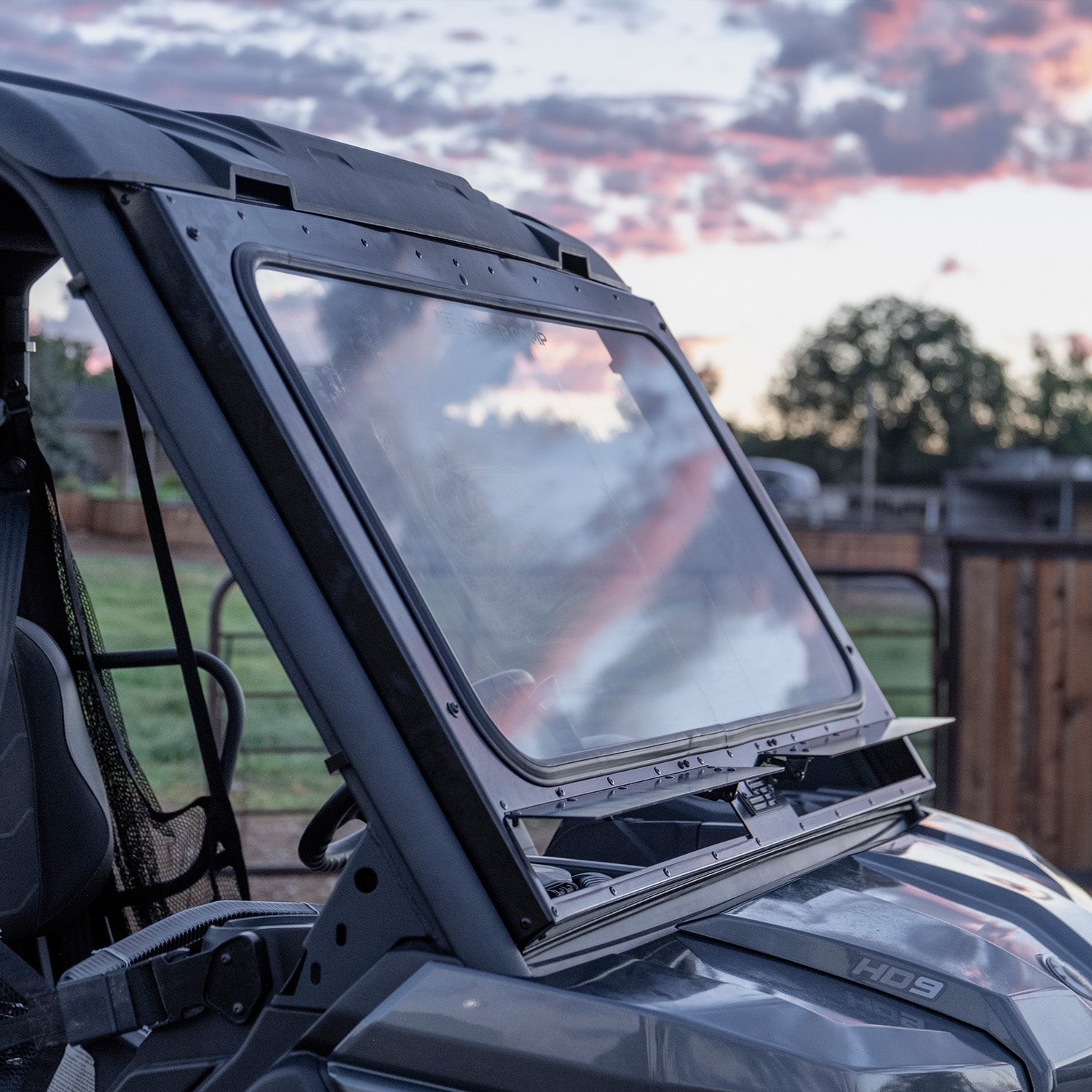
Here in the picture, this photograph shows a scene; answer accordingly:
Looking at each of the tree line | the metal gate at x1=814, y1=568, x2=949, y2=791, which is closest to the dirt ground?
the metal gate at x1=814, y1=568, x2=949, y2=791

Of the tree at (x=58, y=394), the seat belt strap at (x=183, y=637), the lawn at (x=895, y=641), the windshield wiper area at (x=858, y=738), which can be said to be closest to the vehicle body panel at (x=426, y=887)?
the windshield wiper area at (x=858, y=738)

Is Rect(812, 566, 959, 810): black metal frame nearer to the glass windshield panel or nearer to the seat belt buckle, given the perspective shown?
the glass windshield panel

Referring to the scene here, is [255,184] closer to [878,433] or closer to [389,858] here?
[389,858]

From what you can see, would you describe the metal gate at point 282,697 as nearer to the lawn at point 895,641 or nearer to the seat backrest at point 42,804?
the seat backrest at point 42,804

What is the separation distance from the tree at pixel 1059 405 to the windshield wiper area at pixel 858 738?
89.1 meters

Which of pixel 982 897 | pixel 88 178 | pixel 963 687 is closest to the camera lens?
pixel 88 178

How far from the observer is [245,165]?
1804 millimetres

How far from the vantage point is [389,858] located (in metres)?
1.48

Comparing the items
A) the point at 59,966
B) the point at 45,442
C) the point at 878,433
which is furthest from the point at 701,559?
the point at 878,433

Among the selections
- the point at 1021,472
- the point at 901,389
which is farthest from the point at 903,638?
the point at 901,389

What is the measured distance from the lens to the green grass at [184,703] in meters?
3.41

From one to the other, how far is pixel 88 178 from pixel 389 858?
90 centimetres

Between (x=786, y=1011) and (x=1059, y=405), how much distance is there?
93.1m

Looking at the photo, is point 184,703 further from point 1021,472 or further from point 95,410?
point 1021,472
